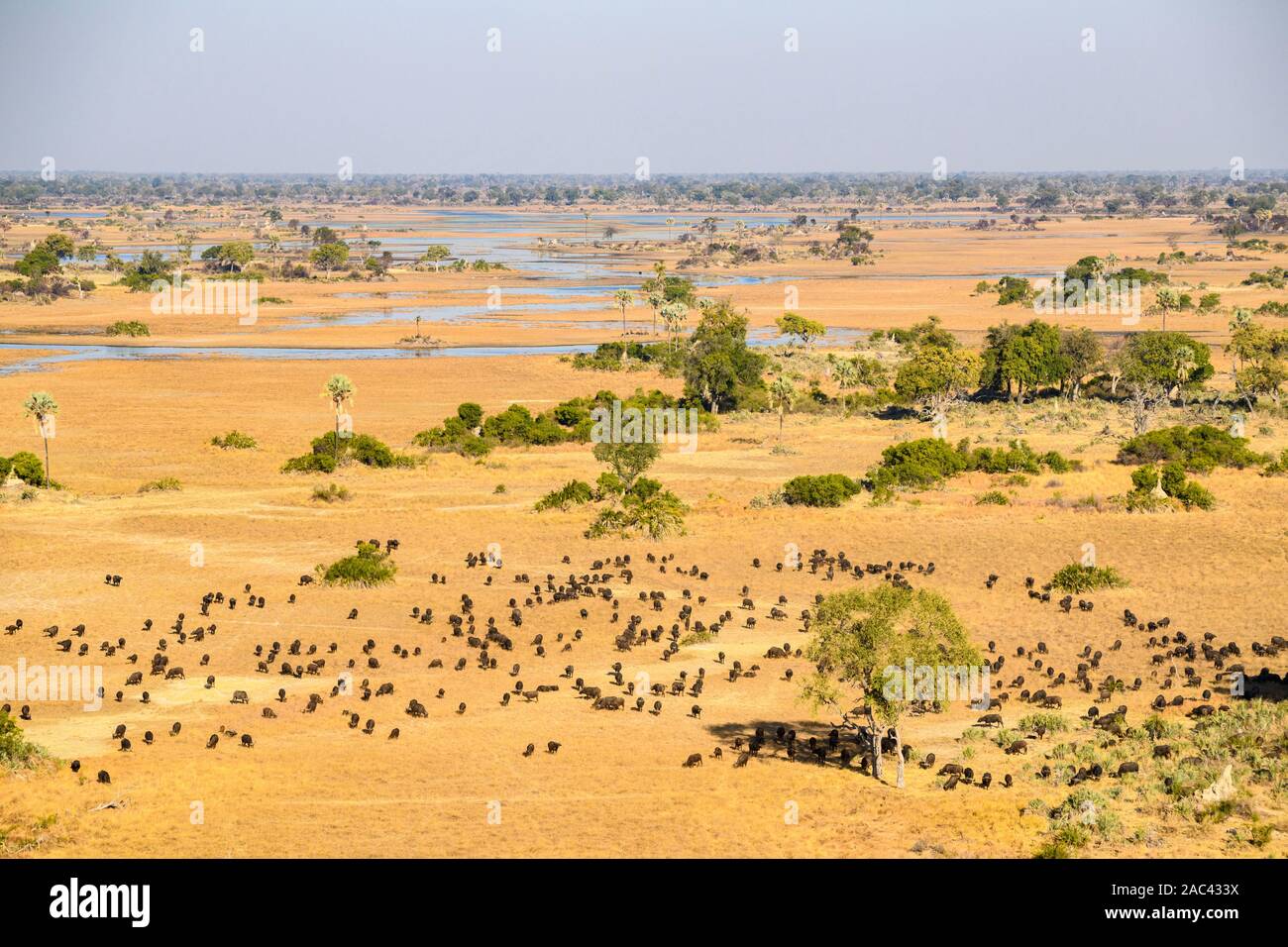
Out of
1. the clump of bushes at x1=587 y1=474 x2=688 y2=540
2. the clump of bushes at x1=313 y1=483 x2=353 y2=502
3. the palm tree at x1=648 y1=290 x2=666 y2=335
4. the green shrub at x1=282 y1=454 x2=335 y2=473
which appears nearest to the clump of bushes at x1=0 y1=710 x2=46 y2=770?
the clump of bushes at x1=587 y1=474 x2=688 y2=540

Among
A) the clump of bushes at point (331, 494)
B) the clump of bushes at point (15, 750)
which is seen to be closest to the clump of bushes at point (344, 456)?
the clump of bushes at point (331, 494)

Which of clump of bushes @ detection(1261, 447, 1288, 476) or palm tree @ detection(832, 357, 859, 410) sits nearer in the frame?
clump of bushes @ detection(1261, 447, 1288, 476)

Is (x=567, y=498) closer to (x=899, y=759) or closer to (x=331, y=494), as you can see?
(x=331, y=494)

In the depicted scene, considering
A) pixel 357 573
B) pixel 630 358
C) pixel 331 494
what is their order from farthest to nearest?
pixel 630 358 → pixel 331 494 → pixel 357 573

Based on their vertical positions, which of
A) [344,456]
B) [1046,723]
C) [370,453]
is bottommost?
[1046,723]

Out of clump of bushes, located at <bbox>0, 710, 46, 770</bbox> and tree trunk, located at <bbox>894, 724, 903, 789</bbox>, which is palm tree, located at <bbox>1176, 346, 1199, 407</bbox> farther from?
clump of bushes, located at <bbox>0, 710, 46, 770</bbox>

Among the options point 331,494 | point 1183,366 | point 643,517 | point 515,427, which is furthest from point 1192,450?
point 331,494
